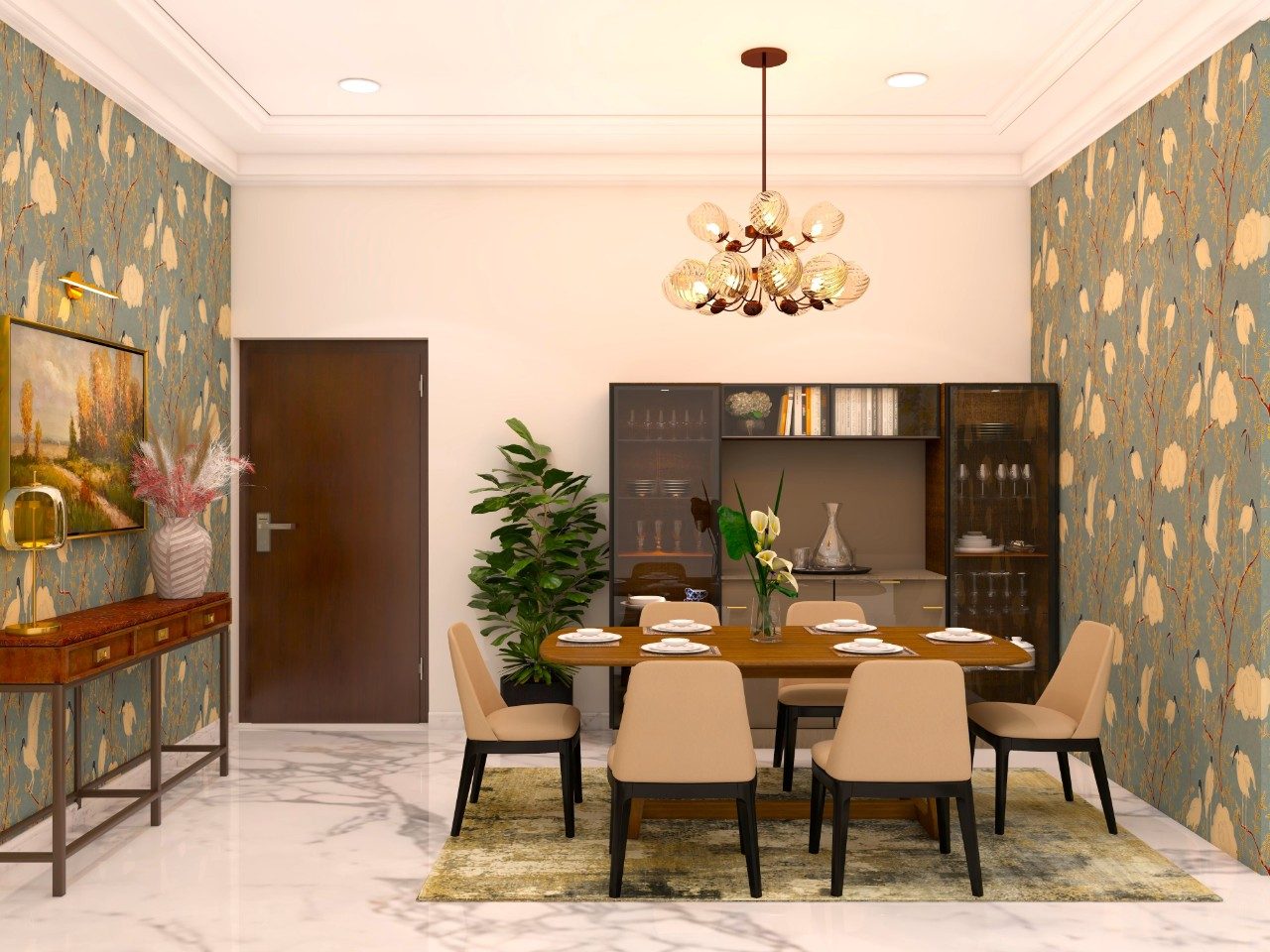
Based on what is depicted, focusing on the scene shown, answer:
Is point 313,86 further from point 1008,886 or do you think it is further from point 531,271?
point 1008,886

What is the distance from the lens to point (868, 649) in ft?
12.4

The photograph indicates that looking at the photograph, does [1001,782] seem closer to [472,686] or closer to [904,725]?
[904,725]

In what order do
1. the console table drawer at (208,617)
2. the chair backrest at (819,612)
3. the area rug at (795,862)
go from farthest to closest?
the chair backrest at (819,612) → the console table drawer at (208,617) → the area rug at (795,862)

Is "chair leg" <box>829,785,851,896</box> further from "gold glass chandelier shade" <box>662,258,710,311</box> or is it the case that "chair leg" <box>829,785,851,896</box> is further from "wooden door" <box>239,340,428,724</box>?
"wooden door" <box>239,340,428,724</box>

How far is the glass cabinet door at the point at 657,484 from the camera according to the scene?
17.9 feet

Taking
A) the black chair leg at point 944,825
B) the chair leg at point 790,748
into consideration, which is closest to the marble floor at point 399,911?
the black chair leg at point 944,825

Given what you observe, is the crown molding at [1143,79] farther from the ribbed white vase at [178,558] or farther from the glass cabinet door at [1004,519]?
the ribbed white vase at [178,558]

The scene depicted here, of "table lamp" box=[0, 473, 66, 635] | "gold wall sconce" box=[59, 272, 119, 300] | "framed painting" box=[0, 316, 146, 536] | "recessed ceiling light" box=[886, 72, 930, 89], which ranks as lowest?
"table lamp" box=[0, 473, 66, 635]

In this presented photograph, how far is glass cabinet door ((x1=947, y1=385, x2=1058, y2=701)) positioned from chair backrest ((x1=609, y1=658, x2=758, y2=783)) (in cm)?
244

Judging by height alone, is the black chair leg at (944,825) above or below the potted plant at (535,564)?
below

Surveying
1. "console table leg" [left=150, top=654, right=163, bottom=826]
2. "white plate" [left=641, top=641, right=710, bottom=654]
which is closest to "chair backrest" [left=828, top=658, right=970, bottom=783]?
"white plate" [left=641, top=641, right=710, bottom=654]

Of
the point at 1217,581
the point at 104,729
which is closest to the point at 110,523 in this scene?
the point at 104,729

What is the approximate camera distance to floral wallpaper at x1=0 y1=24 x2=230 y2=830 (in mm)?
3727

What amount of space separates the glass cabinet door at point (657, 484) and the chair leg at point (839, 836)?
2175mm
